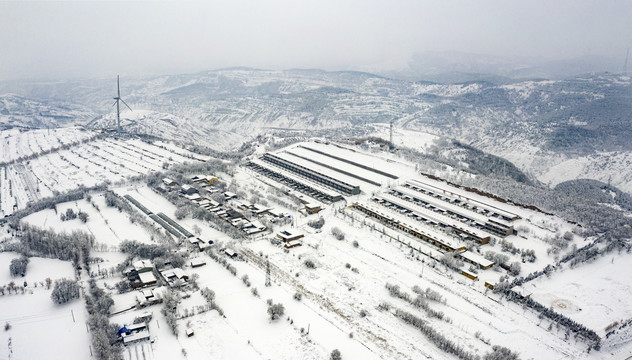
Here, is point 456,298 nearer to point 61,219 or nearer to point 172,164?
point 61,219

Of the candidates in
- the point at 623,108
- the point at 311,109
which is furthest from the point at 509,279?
the point at 311,109

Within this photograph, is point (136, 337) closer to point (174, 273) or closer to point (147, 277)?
point (147, 277)

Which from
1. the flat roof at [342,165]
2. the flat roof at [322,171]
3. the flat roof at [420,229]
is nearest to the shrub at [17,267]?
the flat roof at [420,229]

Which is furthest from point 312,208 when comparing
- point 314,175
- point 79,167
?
point 79,167

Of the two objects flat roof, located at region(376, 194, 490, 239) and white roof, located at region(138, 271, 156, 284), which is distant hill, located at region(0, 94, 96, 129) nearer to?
white roof, located at region(138, 271, 156, 284)

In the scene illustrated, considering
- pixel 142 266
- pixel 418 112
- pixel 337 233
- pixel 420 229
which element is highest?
pixel 418 112

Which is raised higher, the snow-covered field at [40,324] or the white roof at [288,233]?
the white roof at [288,233]

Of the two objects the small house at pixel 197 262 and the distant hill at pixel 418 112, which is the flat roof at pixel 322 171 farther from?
the distant hill at pixel 418 112

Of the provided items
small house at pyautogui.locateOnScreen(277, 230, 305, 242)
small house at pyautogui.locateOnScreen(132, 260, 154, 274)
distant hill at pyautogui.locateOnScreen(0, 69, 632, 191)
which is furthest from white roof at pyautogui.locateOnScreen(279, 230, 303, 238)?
distant hill at pyautogui.locateOnScreen(0, 69, 632, 191)

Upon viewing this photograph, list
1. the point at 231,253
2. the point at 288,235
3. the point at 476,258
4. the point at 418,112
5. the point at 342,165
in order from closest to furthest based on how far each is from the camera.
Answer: the point at 476,258
the point at 231,253
the point at 288,235
the point at 342,165
the point at 418,112

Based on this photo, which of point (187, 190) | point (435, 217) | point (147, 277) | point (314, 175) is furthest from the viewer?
point (314, 175)

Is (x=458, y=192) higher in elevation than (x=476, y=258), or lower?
higher

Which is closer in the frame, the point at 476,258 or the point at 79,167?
the point at 476,258
